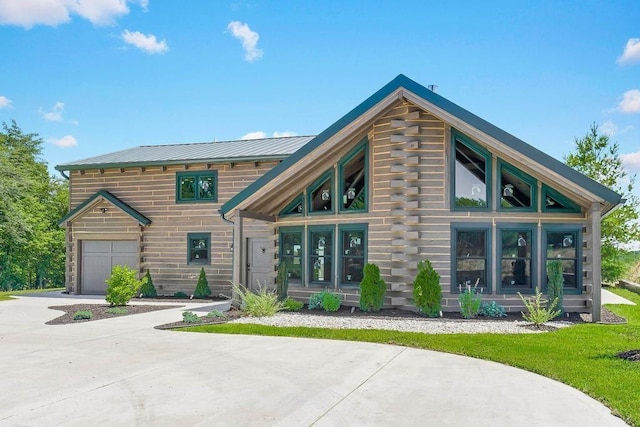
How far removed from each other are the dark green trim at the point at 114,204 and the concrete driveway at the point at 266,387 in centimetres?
992

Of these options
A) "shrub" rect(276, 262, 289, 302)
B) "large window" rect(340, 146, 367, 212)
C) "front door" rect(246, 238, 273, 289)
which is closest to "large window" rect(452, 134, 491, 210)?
"large window" rect(340, 146, 367, 212)

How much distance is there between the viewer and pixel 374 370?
741 cm

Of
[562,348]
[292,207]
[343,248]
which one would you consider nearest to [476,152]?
[343,248]

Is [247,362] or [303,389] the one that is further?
[247,362]

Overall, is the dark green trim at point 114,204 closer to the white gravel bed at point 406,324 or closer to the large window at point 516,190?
the white gravel bed at point 406,324

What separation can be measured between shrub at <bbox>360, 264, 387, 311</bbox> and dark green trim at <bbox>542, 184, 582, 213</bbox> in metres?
4.17

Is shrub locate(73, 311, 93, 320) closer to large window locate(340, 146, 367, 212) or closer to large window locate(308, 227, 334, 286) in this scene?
large window locate(308, 227, 334, 286)

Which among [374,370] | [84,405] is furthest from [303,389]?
[84,405]

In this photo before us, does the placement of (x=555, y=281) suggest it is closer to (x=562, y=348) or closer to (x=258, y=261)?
(x=562, y=348)

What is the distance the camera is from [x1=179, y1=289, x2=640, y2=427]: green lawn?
6.35 meters

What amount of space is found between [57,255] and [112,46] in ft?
82.6

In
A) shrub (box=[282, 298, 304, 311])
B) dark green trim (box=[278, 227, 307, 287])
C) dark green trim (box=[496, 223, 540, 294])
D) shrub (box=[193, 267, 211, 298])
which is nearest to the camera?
dark green trim (box=[496, 223, 540, 294])

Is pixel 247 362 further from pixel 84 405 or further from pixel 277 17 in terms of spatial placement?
pixel 277 17

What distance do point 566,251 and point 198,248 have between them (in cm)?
1157
